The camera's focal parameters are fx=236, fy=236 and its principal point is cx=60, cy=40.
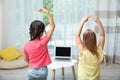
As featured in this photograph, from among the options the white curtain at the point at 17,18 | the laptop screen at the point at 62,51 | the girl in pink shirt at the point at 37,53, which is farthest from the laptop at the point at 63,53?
the girl in pink shirt at the point at 37,53

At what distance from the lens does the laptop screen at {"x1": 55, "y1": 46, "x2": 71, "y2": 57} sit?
3992 millimetres

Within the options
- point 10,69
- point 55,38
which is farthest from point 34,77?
point 55,38

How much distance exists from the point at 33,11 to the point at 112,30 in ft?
5.80

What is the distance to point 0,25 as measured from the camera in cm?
522

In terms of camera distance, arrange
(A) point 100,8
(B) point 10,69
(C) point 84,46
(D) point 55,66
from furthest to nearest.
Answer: (A) point 100,8 < (B) point 10,69 < (D) point 55,66 < (C) point 84,46

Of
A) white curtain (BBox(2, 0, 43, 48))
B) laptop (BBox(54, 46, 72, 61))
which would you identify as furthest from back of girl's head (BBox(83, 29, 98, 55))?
white curtain (BBox(2, 0, 43, 48))

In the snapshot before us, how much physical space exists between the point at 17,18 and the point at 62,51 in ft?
5.58

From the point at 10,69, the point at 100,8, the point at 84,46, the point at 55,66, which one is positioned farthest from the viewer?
the point at 100,8

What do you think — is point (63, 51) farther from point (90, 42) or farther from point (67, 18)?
point (90, 42)

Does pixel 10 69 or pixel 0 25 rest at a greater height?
pixel 0 25

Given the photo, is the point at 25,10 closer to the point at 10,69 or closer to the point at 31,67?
the point at 10,69

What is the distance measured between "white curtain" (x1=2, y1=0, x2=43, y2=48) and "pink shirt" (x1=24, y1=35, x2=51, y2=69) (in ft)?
9.79

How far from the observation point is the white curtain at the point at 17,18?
5.16m

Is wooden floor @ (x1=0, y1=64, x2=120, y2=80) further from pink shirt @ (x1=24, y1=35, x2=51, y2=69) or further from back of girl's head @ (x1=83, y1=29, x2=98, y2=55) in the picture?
back of girl's head @ (x1=83, y1=29, x2=98, y2=55)
